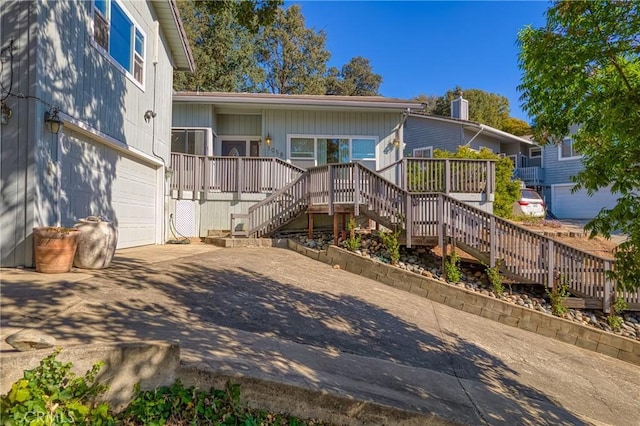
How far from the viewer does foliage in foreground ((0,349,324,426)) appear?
2.07 meters

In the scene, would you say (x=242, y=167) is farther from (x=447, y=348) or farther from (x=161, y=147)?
(x=447, y=348)

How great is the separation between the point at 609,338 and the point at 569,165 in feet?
59.6

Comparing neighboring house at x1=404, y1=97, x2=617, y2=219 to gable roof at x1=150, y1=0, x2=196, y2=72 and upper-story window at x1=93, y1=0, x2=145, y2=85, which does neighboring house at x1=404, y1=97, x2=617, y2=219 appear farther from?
upper-story window at x1=93, y1=0, x2=145, y2=85

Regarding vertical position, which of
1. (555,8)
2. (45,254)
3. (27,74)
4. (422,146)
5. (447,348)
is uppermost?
(422,146)

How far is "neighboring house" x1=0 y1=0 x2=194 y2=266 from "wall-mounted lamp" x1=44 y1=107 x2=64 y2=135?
0.05ft

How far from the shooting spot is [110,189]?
8008 millimetres

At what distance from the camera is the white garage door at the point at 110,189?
258 inches

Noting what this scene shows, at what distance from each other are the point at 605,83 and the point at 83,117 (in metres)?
7.81

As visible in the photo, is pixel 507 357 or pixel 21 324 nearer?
pixel 21 324

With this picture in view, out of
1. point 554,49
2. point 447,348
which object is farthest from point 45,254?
point 554,49

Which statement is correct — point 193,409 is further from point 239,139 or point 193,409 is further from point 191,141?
point 239,139

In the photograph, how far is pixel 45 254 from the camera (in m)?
5.24

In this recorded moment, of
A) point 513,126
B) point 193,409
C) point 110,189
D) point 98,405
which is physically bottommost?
point 193,409

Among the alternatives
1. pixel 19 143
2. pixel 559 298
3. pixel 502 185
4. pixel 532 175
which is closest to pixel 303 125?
pixel 502 185
